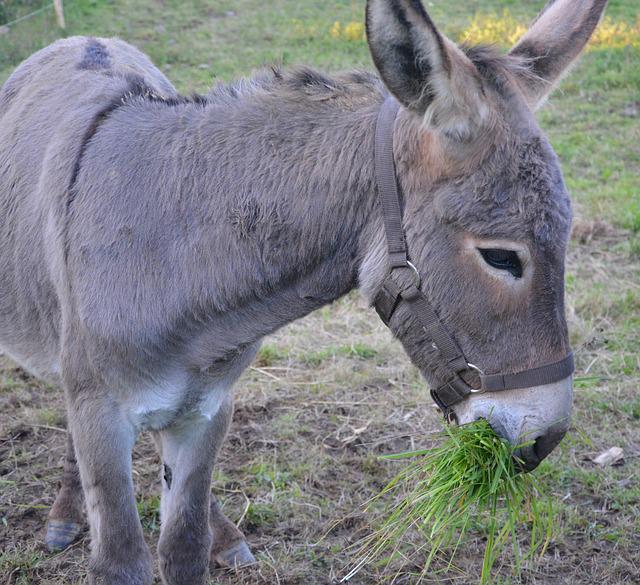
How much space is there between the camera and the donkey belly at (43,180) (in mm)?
2668

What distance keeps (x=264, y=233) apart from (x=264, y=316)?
0.26 meters

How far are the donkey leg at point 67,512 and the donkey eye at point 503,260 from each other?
2103mm

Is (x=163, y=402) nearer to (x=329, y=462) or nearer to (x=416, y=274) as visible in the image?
(x=416, y=274)

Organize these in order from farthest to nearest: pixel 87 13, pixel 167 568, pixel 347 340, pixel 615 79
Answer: pixel 87 13
pixel 615 79
pixel 347 340
pixel 167 568

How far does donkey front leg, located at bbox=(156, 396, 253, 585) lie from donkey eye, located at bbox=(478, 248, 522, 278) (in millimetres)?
1222

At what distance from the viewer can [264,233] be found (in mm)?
2328

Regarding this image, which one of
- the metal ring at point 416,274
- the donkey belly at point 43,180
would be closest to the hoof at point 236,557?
the donkey belly at point 43,180

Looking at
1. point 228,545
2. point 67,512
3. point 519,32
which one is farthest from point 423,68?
point 519,32

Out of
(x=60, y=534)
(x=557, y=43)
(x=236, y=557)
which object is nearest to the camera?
(x=557, y=43)

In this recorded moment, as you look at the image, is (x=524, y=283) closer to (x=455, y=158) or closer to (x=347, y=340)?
(x=455, y=158)

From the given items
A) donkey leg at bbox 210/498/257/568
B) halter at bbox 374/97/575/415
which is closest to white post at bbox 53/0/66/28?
donkey leg at bbox 210/498/257/568

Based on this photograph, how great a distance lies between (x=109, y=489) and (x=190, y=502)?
44 centimetres

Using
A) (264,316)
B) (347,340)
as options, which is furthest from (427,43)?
(347,340)

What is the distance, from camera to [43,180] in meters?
2.74
